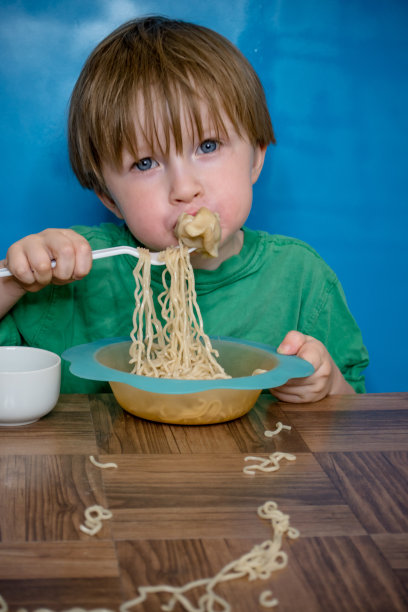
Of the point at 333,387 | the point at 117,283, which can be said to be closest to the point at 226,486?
the point at 333,387

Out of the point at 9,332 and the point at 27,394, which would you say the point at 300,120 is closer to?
the point at 9,332

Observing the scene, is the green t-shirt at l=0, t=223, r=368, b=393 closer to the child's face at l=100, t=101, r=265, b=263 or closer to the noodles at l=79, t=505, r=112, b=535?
the child's face at l=100, t=101, r=265, b=263

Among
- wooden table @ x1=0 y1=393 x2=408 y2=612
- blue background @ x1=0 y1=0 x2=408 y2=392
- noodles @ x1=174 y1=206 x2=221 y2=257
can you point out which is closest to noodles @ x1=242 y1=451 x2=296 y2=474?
wooden table @ x1=0 y1=393 x2=408 y2=612

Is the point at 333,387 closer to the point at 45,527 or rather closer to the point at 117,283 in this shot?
the point at 117,283

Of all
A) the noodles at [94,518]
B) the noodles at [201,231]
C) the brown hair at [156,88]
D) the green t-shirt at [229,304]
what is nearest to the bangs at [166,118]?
the brown hair at [156,88]

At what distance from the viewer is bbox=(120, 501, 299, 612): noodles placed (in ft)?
1.97

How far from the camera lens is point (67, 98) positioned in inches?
67.3

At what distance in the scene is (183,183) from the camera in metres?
1.32

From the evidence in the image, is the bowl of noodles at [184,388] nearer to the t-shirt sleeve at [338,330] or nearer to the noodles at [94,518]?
the noodles at [94,518]

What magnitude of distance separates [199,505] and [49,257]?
64cm

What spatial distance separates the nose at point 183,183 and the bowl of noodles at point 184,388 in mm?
348

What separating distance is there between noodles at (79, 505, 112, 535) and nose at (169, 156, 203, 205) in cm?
71

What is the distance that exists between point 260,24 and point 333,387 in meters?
0.97

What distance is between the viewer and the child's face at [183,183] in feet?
4.37
